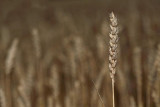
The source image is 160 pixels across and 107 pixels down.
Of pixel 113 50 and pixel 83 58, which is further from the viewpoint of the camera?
pixel 83 58

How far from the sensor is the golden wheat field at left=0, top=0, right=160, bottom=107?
1288 mm

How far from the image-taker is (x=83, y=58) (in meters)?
1.89

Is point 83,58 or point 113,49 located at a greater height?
point 83,58

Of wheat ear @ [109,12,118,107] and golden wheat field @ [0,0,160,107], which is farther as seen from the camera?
golden wheat field @ [0,0,160,107]

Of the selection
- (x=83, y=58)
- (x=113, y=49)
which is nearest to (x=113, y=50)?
(x=113, y=49)

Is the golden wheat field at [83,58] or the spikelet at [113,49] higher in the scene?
the golden wheat field at [83,58]

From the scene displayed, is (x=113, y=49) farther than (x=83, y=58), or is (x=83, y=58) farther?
(x=83, y=58)

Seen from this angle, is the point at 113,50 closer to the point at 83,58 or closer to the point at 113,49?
the point at 113,49

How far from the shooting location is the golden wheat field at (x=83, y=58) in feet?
4.23

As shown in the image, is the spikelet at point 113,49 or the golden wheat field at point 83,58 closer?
the spikelet at point 113,49

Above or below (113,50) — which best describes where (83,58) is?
above

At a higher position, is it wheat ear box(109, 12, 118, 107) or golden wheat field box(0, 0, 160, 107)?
golden wheat field box(0, 0, 160, 107)

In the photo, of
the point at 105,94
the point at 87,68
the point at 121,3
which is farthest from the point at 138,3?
the point at 105,94

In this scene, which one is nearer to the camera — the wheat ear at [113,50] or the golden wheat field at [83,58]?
the wheat ear at [113,50]
